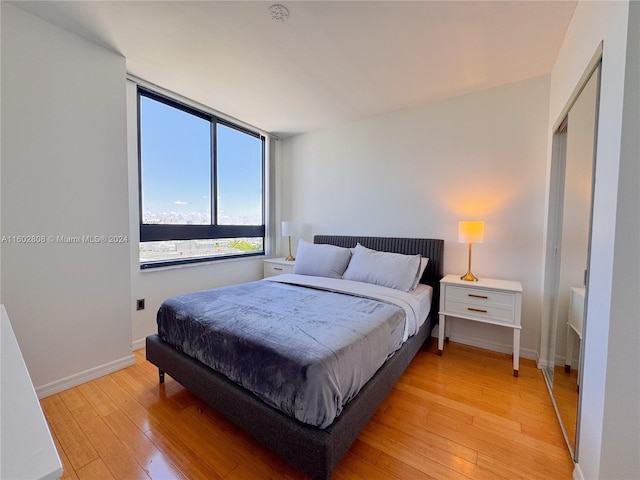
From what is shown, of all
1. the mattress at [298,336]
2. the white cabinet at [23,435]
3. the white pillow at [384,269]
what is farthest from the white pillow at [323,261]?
the white cabinet at [23,435]

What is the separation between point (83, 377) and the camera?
207 cm

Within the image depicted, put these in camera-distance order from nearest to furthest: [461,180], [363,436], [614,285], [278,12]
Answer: [614,285] < [363,436] < [278,12] < [461,180]

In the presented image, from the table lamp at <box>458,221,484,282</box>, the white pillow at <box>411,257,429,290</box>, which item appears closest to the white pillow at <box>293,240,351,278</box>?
the white pillow at <box>411,257,429,290</box>

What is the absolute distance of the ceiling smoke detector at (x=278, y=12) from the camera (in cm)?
167

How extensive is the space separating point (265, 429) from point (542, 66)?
3352 mm

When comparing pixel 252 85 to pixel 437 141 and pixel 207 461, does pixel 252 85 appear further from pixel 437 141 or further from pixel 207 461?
pixel 207 461

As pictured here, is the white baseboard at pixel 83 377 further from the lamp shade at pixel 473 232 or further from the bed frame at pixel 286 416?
the lamp shade at pixel 473 232

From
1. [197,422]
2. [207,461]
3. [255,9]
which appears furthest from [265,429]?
[255,9]

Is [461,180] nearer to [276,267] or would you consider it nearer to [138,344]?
[276,267]

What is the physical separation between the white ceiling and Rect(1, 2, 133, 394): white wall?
250 millimetres

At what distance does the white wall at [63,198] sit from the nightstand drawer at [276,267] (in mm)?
1801

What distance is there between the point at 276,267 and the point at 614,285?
130 inches

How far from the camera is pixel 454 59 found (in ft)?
7.00

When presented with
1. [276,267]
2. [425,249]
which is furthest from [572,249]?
[276,267]
